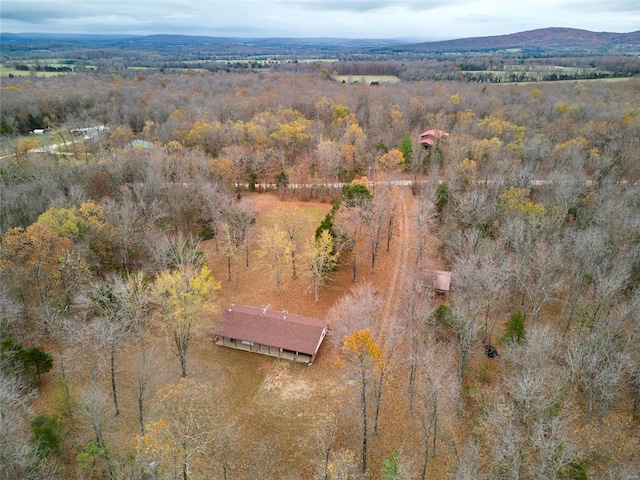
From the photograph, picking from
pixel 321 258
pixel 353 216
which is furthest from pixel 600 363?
pixel 353 216

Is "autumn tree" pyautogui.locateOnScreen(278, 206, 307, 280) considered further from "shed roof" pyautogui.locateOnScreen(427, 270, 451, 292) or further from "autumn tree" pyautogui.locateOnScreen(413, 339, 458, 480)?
"autumn tree" pyautogui.locateOnScreen(413, 339, 458, 480)

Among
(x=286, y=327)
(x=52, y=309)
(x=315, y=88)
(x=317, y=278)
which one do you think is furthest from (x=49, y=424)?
(x=315, y=88)

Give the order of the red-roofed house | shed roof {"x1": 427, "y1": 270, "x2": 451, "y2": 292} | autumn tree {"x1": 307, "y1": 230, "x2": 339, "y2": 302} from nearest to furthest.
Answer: autumn tree {"x1": 307, "y1": 230, "x2": 339, "y2": 302}
shed roof {"x1": 427, "y1": 270, "x2": 451, "y2": 292}
the red-roofed house

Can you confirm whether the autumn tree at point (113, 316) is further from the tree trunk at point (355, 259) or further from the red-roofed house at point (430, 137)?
the red-roofed house at point (430, 137)

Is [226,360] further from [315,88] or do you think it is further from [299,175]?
[315,88]

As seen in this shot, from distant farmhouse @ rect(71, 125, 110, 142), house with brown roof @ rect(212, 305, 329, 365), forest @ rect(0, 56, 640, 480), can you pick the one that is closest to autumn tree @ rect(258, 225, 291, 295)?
forest @ rect(0, 56, 640, 480)
